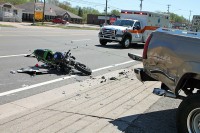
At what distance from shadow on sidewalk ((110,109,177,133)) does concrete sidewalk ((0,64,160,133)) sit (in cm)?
4

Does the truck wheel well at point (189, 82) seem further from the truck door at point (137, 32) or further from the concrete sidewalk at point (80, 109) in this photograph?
the truck door at point (137, 32)

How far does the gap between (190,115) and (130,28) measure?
18.9m

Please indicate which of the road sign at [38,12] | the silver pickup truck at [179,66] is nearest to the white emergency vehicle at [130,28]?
the silver pickup truck at [179,66]

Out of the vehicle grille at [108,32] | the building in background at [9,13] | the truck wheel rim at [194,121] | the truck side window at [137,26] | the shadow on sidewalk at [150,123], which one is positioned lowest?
the shadow on sidewalk at [150,123]

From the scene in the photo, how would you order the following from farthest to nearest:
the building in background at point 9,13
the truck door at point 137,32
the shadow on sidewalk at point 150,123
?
1. the building in background at point 9,13
2. the truck door at point 137,32
3. the shadow on sidewalk at point 150,123

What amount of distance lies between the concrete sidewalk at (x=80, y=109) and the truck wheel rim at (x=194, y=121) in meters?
1.07

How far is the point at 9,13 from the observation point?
7444 cm

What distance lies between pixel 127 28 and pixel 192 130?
60.9 ft

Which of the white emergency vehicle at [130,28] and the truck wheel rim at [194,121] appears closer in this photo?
the truck wheel rim at [194,121]

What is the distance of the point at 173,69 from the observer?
5.07 m

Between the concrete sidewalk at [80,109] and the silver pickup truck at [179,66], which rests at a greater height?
the silver pickup truck at [179,66]

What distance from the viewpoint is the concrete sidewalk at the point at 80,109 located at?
537cm

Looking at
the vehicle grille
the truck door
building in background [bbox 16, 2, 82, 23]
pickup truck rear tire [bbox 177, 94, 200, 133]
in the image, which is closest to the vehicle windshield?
the truck door

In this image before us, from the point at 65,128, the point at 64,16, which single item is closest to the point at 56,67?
the point at 65,128
